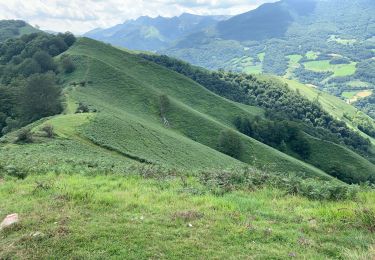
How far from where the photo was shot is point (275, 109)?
534ft

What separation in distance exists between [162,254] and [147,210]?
3010mm

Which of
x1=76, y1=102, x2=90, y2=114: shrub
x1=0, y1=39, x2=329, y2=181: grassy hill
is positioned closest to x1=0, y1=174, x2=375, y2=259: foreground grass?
x1=0, y1=39, x2=329, y2=181: grassy hill

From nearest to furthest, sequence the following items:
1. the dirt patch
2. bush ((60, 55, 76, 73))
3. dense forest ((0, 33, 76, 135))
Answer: the dirt patch
dense forest ((0, 33, 76, 135))
bush ((60, 55, 76, 73))

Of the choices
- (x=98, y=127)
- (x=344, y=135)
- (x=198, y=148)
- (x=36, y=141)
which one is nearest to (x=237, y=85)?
(x=344, y=135)

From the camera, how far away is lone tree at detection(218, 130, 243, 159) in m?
79.9

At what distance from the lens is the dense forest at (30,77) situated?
6450cm

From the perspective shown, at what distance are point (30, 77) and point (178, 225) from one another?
223 ft

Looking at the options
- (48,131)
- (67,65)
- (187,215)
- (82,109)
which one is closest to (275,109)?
(67,65)

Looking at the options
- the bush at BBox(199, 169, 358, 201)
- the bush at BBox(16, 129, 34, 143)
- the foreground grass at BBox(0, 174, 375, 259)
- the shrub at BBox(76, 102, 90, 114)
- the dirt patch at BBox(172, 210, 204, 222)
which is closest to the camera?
the foreground grass at BBox(0, 174, 375, 259)

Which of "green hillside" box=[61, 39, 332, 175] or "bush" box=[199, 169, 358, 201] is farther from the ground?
"bush" box=[199, 169, 358, 201]

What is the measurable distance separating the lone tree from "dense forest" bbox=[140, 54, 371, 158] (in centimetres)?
3117

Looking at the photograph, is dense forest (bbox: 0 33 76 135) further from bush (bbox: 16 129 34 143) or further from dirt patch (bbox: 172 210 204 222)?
dirt patch (bbox: 172 210 204 222)

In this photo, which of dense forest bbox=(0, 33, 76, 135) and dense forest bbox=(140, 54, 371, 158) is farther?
dense forest bbox=(140, 54, 371, 158)

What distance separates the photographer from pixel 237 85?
179750 millimetres
